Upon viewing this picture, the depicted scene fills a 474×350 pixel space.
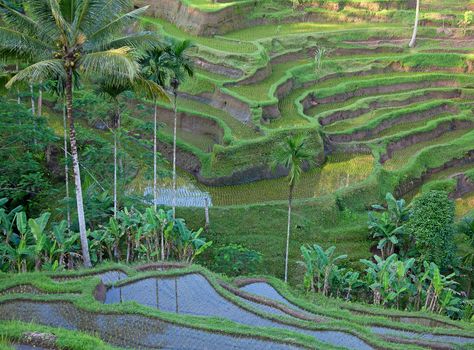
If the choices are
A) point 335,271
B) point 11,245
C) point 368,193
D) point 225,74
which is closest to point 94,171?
point 11,245

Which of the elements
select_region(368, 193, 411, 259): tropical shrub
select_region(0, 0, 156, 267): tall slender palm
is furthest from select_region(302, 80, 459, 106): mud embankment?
select_region(0, 0, 156, 267): tall slender palm

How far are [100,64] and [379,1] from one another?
32.4 metres

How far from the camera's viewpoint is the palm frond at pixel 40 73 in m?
13.6

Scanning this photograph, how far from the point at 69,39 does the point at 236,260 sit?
8243 mm

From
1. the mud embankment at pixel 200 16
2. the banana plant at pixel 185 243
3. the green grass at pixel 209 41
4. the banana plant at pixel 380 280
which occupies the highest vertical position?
the mud embankment at pixel 200 16

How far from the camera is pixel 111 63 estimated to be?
13.8m

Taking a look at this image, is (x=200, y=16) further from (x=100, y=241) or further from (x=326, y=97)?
(x=100, y=241)

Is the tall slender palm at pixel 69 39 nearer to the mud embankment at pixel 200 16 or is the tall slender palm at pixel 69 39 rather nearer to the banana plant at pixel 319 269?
the banana plant at pixel 319 269

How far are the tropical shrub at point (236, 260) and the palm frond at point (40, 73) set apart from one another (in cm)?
740

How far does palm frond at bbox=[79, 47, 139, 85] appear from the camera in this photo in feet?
44.7

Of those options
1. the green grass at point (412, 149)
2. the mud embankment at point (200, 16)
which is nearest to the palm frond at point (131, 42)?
the green grass at point (412, 149)

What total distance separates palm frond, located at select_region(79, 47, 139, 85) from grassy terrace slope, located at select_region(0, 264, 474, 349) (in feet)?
15.3

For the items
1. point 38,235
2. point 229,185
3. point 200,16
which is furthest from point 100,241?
point 200,16

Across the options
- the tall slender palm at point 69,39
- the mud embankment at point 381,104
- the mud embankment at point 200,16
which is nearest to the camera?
the tall slender palm at point 69,39
